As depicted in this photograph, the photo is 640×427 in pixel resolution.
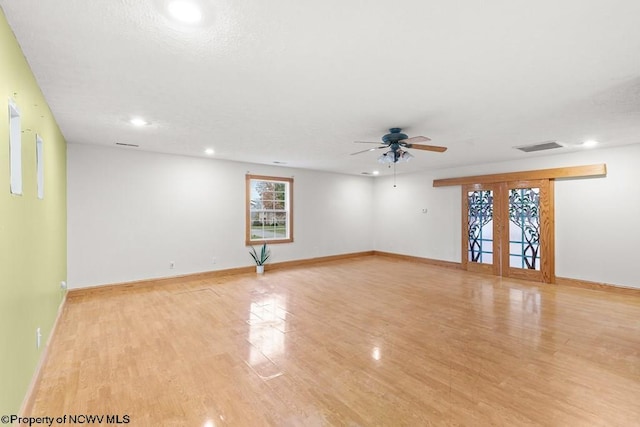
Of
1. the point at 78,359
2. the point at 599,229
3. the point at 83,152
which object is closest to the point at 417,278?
the point at 599,229

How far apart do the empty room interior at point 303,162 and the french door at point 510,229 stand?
0.15ft

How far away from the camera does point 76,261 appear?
15.9 feet

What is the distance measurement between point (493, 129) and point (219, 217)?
17.3 feet

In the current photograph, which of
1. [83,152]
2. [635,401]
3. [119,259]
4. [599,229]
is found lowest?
[635,401]

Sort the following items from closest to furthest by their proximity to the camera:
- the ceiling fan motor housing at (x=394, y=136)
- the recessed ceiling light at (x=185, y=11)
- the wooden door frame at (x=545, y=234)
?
the recessed ceiling light at (x=185, y=11) → the ceiling fan motor housing at (x=394, y=136) → the wooden door frame at (x=545, y=234)

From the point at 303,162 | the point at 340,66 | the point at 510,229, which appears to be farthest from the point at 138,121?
the point at 510,229

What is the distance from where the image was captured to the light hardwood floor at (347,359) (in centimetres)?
208

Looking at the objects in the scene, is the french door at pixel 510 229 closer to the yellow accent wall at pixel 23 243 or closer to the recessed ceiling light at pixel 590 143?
the recessed ceiling light at pixel 590 143

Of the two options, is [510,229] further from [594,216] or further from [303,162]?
[303,162]

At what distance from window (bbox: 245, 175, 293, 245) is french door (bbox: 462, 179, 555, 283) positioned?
4317 millimetres

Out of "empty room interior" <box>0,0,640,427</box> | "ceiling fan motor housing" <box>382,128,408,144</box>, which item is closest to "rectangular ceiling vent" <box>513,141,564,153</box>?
"empty room interior" <box>0,0,640,427</box>

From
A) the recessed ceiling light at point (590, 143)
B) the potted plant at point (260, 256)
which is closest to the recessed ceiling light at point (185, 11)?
the potted plant at point (260, 256)

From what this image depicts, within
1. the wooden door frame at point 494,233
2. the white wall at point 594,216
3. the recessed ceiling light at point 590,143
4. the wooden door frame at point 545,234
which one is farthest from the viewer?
the wooden door frame at point 494,233

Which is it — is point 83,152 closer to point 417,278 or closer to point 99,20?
point 99,20
